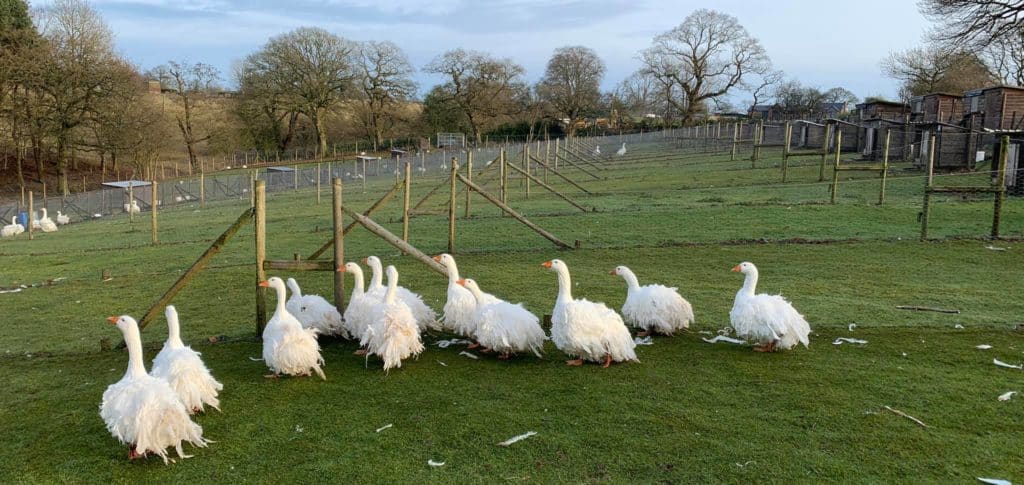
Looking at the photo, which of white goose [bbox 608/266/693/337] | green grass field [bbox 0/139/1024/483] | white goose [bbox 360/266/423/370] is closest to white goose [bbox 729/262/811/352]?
green grass field [bbox 0/139/1024/483]

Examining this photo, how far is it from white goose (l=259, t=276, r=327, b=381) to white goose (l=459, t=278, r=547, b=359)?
5.87ft

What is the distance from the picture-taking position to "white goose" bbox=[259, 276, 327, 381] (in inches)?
262

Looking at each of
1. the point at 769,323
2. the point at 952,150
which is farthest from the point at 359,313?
the point at 952,150

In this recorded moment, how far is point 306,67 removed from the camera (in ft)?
221

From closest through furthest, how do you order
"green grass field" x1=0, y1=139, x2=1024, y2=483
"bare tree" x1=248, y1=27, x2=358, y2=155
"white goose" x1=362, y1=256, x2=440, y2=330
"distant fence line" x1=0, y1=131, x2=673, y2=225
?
"green grass field" x1=0, y1=139, x2=1024, y2=483 < "white goose" x1=362, y1=256, x2=440, y2=330 < "distant fence line" x1=0, y1=131, x2=673, y2=225 < "bare tree" x1=248, y1=27, x2=358, y2=155

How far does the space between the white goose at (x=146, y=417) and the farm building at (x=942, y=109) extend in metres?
33.3

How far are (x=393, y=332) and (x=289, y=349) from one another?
3.50 feet

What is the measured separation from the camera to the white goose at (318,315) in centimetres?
788

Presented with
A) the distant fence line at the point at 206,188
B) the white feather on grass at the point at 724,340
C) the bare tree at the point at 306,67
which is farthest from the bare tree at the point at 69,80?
the white feather on grass at the point at 724,340

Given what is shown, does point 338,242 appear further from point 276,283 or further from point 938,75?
point 938,75

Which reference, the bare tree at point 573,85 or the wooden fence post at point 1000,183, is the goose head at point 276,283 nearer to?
the wooden fence post at point 1000,183

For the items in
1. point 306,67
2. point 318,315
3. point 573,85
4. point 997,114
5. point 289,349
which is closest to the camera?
point 289,349

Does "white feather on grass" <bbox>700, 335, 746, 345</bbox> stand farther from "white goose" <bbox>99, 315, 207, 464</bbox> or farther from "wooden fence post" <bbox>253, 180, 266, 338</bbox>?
"white goose" <bbox>99, 315, 207, 464</bbox>

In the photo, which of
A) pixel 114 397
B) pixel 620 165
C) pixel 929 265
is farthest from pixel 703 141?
pixel 114 397
